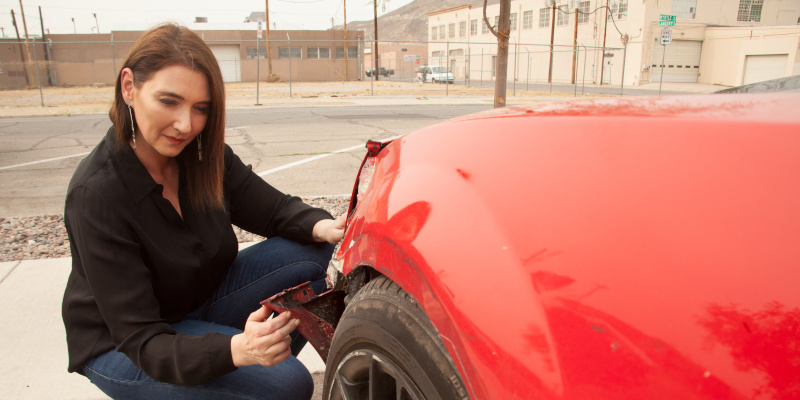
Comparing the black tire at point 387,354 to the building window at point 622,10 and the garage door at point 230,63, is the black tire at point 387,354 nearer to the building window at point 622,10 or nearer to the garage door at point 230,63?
the garage door at point 230,63

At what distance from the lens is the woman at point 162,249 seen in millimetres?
1559

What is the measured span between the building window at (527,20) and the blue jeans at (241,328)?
45825 millimetres

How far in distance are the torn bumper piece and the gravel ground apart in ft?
8.08

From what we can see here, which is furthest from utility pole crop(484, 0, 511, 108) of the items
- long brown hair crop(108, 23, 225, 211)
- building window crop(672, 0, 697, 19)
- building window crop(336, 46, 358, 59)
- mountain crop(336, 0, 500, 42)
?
mountain crop(336, 0, 500, 42)

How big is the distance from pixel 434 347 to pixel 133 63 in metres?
1.26

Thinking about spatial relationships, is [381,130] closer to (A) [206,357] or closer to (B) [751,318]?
(A) [206,357]

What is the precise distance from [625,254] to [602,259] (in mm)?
33

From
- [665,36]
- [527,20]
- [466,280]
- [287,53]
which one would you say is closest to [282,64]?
[287,53]

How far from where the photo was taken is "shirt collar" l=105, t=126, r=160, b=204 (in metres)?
1.67

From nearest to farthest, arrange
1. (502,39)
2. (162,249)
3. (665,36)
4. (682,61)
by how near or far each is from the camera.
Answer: (162,249) → (502,39) → (665,36) → (682,61)

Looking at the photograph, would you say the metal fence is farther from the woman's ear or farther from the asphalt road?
the woman's ear

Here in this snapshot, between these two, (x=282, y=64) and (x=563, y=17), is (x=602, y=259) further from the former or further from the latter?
(x=563, y=17)

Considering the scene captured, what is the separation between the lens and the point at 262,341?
149cm

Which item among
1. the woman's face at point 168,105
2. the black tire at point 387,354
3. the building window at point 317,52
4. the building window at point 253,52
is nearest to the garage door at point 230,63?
the building window at point 253,52
